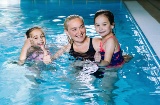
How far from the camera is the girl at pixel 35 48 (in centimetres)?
357

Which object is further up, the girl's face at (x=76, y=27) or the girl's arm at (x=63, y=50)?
the girl's face at (x=76, y=27)

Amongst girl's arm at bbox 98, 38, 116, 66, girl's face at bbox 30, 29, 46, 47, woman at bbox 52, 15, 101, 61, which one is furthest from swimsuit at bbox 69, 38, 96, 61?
girl's face at bbox 30, 29, 46, 47

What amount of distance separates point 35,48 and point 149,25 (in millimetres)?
3330

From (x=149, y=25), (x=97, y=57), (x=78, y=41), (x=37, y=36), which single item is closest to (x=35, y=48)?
(x=37, y=36)

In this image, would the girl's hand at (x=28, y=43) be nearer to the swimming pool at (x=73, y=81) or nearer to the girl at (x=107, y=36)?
the swimming pool at (x=73, y=81)

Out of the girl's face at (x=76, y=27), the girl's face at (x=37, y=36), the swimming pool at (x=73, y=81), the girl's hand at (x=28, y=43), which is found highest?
the girl's face at (x=76, y=27)

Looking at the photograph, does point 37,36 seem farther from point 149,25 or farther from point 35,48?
point 149,25

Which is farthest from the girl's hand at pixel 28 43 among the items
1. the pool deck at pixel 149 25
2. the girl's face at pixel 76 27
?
the pool deck at pixel 149 25

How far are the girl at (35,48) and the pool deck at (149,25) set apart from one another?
1.53m

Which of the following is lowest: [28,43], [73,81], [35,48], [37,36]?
[73,81]

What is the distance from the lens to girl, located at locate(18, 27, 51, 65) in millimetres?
3570

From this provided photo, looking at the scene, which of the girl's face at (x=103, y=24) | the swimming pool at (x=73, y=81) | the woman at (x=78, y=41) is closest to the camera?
the swimming pool at (x=73, y=81)

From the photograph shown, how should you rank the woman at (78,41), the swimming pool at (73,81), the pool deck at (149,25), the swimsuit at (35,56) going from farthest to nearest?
the pool deck at (149,25) < the swimsuit at (35,56) < the woman at (78,41) < the swimming pool at (73,81)

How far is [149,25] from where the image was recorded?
21.1 ft
